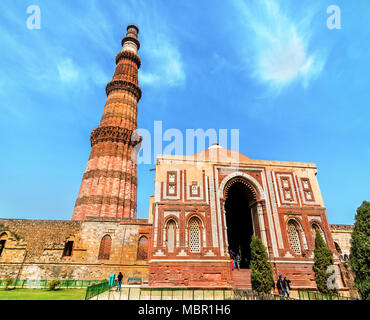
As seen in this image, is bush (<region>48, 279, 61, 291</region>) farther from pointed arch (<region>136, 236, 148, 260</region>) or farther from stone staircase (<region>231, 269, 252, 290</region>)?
stone staircase (<region>231, 269, 252, 290</region>)

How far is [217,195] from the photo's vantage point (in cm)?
1549

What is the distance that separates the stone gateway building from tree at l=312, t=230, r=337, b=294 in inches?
55.1

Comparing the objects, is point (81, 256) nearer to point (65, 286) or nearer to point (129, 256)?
point (65, 286)

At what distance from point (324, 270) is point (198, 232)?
730cm

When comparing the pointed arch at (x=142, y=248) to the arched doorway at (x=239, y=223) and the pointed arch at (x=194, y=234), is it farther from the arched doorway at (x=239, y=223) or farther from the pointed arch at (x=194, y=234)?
the arched doorway at (x=239, y=223)

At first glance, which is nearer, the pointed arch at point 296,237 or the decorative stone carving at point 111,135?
the pointed arch at point 296,237

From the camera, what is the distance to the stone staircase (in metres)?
13.6

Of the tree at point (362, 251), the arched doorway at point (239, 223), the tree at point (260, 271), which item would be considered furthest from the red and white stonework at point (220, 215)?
the tree at point (362, 251)

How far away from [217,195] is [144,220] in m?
8.45

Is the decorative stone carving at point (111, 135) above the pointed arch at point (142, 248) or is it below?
above

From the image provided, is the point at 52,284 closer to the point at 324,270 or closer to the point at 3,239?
the point at 3,239

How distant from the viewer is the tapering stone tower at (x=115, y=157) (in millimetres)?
23719

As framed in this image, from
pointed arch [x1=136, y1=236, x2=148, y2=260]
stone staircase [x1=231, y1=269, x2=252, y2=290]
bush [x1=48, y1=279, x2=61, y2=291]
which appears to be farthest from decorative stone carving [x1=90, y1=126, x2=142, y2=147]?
stone staircase [x1=231, y1=269, x2=252, y2=290]

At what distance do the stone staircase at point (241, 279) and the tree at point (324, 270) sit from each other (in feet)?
12.2
